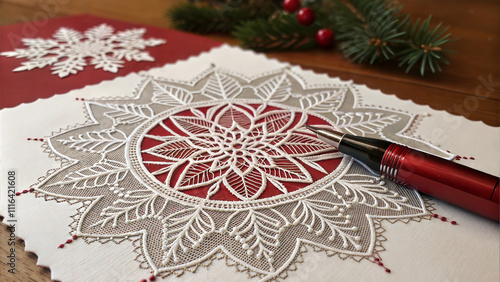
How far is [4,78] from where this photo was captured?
0.67 meters

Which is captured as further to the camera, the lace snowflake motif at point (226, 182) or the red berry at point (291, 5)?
the red berry at point (291, 5)

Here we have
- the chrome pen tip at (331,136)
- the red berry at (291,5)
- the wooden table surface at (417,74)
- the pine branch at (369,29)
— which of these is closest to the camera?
the chrome pen tip at (331,136)

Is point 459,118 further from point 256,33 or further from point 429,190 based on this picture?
point 256,33

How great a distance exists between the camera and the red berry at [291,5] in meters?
0.83

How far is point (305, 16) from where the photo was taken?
0.80 metres

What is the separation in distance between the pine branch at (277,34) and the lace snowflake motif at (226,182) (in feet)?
0.66

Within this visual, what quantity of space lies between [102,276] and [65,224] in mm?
79

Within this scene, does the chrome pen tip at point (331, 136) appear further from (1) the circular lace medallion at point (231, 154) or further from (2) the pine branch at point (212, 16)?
(2) the pine branch at point (212, 16)

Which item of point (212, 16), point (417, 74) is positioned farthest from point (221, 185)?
point (212, 16)

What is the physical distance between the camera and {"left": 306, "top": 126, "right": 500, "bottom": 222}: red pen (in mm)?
383

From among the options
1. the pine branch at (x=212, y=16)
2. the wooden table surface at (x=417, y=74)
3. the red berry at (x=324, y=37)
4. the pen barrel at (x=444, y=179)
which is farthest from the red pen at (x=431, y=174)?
the pine branch at (x=212, y=16)

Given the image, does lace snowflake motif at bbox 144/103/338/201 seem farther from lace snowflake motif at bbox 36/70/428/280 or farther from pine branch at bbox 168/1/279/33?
pine branch at bbox 168/1/279/33

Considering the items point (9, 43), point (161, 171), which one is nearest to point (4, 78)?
point (9, 43)

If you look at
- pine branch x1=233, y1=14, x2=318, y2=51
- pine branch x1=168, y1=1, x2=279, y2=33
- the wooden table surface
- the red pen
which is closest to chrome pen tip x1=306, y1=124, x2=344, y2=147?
the red pen
